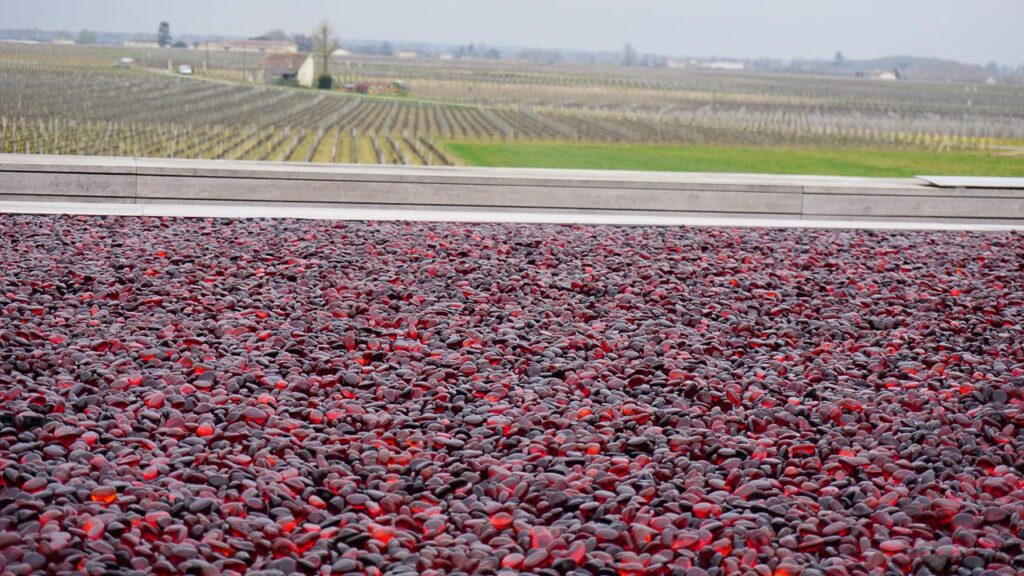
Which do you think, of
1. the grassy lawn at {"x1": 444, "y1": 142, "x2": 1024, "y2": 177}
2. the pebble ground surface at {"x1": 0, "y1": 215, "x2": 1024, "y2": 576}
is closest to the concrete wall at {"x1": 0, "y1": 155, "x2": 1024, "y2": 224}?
the grassy lawn at {"x1": 444, "y1": 142, "x2": 1024, "y2": 177}

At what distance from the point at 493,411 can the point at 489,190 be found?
418 cm

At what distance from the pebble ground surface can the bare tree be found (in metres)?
3.74

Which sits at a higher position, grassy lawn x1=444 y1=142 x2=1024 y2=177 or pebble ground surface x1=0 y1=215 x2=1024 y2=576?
grassy lawn x1=444 y1=142 x2=1024 y2=177

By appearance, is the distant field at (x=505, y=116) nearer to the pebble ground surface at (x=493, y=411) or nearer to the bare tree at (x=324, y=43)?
the bare tree at (x=324, y=43)

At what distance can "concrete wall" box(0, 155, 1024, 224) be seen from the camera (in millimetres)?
6746

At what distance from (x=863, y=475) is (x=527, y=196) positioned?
4.61 m

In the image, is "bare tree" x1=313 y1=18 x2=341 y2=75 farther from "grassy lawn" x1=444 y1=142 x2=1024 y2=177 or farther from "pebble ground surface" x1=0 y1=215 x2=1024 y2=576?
"pebble ground surface" x1=0 y1=215 x2=1024 y2=576

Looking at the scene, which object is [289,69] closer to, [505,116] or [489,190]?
[505,116]

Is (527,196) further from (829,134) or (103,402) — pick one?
(103,402)

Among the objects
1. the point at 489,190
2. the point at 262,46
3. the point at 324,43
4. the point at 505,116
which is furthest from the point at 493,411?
the point at 262,46

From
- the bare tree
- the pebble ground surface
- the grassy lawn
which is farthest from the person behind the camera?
the bare tree

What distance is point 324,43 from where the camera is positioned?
8969 mm

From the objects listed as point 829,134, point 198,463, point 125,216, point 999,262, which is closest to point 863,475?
point 198,463

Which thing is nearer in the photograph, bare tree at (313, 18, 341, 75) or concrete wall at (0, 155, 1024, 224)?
concrete wall at (0, 155, 1024, 224)
